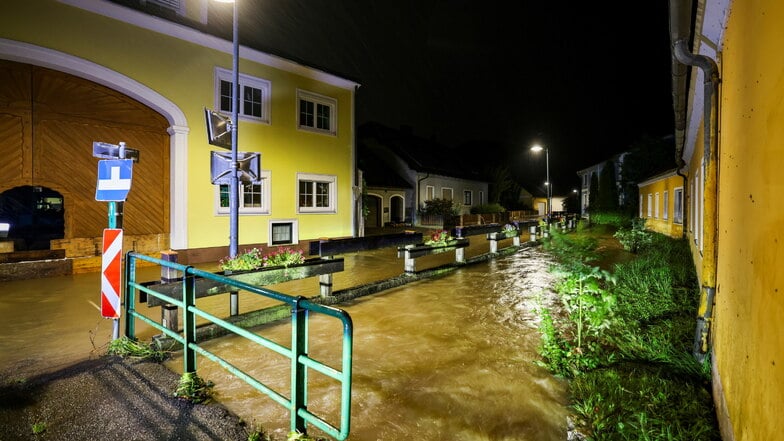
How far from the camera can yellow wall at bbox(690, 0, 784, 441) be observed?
1.67 meters

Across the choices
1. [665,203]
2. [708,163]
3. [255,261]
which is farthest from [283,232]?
[665,203]

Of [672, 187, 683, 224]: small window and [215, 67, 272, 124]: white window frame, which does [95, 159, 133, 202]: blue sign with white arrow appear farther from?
[672, 187, 683, 224]: small window

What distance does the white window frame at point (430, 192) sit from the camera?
95.5 ft

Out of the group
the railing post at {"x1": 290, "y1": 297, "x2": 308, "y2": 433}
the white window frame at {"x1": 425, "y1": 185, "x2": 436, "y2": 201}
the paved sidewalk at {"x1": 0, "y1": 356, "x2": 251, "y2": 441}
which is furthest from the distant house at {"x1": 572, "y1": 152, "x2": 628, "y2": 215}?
the paved sidewalk at {"x1": 0, "y1": 356, "x2": 251, "y2": 441}

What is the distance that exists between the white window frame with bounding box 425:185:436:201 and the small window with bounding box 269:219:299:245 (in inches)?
662

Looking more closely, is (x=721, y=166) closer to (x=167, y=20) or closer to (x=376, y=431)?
(x=376, y=431)

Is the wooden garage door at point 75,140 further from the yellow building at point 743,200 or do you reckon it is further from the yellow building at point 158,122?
the yellow building at point 743,200

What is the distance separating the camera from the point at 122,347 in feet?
14.8

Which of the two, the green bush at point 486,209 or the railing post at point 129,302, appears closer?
the railing post at point 129,302

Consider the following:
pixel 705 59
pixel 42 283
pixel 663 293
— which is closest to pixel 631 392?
pixel 705 59

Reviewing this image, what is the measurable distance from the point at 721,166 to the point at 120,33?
12711 mm

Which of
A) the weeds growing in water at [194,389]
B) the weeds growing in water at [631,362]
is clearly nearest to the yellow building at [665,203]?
the weeds growing in water at [631,362]

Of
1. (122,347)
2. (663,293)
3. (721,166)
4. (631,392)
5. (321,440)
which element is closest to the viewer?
(321,440)

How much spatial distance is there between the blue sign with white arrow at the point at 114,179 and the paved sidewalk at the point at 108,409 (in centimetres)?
196
